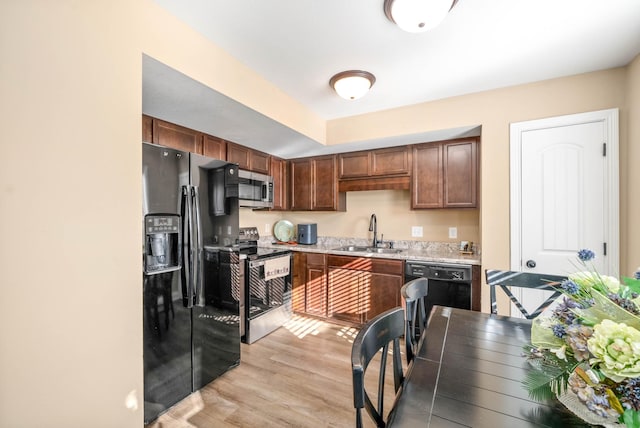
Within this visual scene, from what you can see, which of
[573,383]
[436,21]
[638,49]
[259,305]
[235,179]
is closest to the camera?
[573,383]

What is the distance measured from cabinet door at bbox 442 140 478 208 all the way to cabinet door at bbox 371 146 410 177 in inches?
17.0

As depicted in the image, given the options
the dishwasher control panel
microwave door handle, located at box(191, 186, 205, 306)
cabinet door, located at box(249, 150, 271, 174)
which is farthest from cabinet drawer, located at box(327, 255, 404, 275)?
microwave door handle, located at box(191, 186, 205, 306)

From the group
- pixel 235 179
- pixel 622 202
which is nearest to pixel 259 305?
pixel 235 179

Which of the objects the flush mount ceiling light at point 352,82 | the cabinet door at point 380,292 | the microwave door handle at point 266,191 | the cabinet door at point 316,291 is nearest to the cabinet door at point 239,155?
the microwave door handle at point 266,191

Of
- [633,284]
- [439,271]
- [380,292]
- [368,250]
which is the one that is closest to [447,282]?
[439,271]

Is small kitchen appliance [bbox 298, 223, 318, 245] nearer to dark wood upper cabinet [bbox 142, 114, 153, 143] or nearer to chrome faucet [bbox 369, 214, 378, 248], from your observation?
chrome faucet [bbox 369, 214, 378, 248]

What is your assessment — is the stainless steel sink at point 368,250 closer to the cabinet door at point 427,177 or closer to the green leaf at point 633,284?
the cabinet door at point 427,177

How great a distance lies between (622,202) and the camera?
2.04m

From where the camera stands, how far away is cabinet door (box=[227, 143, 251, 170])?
3.01m

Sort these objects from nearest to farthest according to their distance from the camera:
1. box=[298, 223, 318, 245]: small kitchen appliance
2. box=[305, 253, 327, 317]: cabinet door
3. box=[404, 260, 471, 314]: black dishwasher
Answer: box=[404, 260, 471, 314]: black dishwasher
box=[305, 253, 327, 317]: cabinet door
box=[298, 223, 318, 245]: small kitchen appliance

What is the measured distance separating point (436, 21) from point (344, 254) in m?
2.33

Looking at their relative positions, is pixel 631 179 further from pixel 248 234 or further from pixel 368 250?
pixel 248 234

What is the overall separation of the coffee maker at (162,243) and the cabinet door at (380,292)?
1.98 m

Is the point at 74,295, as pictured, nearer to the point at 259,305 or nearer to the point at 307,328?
the point at 259,305
